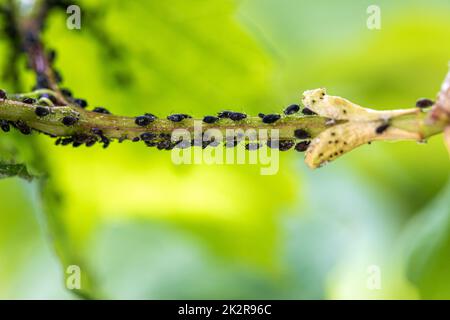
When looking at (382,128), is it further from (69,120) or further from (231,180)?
(231,180)

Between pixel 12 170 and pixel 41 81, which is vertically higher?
pixel 41 81

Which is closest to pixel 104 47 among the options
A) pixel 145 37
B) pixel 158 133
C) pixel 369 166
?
pixel 145 37

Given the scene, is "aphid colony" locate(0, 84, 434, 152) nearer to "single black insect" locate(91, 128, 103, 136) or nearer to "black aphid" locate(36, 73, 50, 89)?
"single black insect" locate(91, 128, 103, 136)

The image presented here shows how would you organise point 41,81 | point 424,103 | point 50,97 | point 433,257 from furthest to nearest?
point 433,257 → point 41,81 → point 50,97 → point 424,103

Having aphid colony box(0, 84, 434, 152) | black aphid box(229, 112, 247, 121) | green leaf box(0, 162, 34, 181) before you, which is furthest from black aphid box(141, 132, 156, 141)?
green leaf box(0, 162, 34, 181)

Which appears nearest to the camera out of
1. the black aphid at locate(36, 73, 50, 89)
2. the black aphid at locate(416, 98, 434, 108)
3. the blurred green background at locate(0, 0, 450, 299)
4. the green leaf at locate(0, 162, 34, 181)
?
the black aphid at locate(416, 98, 434, 108)

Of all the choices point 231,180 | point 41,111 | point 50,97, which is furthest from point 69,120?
point 231,180

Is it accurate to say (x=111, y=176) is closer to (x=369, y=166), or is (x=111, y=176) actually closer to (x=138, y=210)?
(x=138, y=210)
